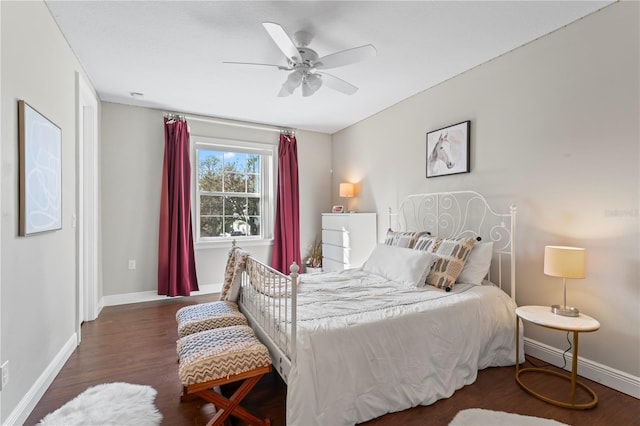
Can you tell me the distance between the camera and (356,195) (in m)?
4.89

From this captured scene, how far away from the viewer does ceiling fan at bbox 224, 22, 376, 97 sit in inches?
82.8

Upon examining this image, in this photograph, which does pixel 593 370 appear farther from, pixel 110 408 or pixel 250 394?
pixel 110 408

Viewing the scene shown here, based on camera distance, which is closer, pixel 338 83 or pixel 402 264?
pixel 338 83

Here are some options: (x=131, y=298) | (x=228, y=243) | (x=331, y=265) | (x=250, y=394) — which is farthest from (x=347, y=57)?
(x=131, y=298)

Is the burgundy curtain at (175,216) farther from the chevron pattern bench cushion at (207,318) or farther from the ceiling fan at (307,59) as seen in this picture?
the ceiling fan at (307,59)

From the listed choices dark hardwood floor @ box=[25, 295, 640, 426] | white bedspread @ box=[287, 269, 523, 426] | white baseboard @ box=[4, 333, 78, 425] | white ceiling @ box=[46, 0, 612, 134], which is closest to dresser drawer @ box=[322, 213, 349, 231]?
white ceiling @ box=[46, 0, 612, 134]

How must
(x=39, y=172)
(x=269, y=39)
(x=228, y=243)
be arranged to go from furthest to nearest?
(x=228, y=243) < (x=269, y=39) < (x=39, y=172)

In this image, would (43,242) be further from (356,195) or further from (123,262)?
(356,195)

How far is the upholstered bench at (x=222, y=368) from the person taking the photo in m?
1.63

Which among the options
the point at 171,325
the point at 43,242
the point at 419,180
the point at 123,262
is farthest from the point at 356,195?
the point at 43,242

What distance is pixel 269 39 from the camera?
2.56m

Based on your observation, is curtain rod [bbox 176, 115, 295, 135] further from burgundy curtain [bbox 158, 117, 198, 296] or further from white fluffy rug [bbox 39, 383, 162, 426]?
white fluffy rug [bbox 39, 383, 162, 426]

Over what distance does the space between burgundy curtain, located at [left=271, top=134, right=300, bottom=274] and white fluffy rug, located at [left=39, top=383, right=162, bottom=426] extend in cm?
290

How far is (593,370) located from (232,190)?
178 inches
